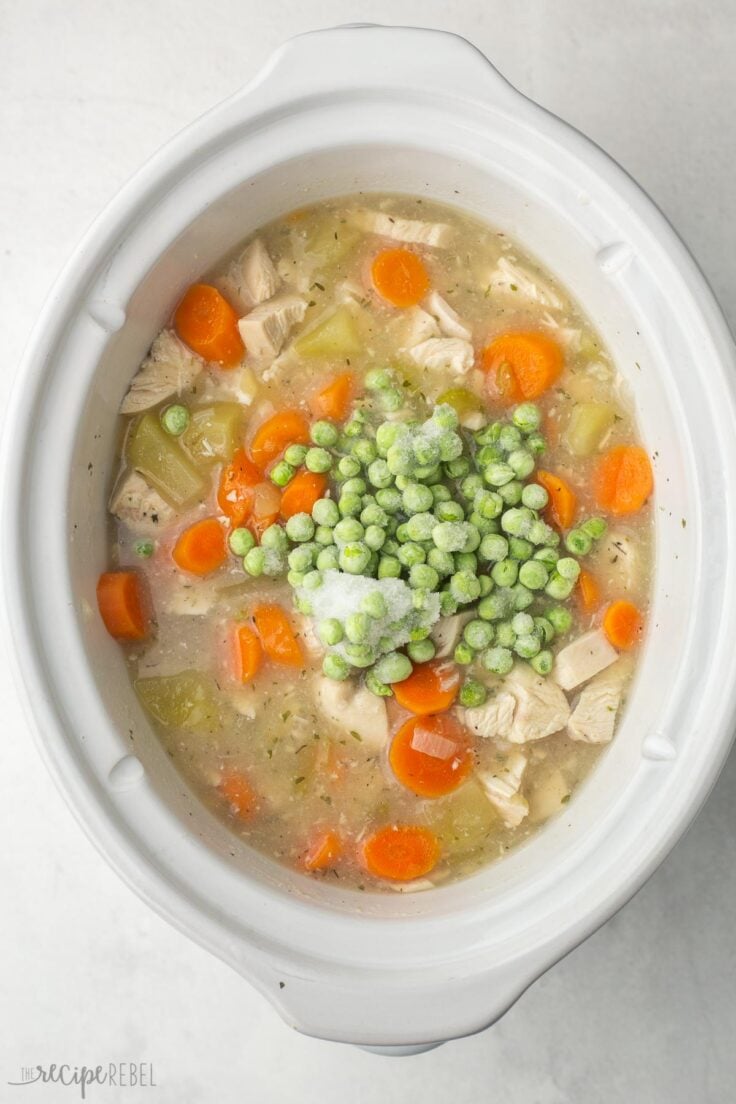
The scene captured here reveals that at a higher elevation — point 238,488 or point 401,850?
point 238,488

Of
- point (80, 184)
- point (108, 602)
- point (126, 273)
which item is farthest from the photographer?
point (80, 184)

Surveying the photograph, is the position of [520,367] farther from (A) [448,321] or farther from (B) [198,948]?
(B) [198,948]

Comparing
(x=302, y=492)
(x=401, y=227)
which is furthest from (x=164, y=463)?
(x=401, y=227)

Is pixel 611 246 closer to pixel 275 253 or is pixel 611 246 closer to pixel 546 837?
pixel 275 253

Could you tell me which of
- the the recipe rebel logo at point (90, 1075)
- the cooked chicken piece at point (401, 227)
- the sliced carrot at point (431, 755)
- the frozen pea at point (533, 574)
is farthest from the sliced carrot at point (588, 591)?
the the recipe rebel logo at point (90, 1075)

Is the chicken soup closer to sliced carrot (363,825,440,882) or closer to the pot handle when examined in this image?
sliced carrot (363,825,440,882)

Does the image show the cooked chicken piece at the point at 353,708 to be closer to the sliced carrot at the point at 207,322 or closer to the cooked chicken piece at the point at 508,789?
the cooked chicken piece at the point at 508,789

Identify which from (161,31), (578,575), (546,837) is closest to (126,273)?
(161,31)
